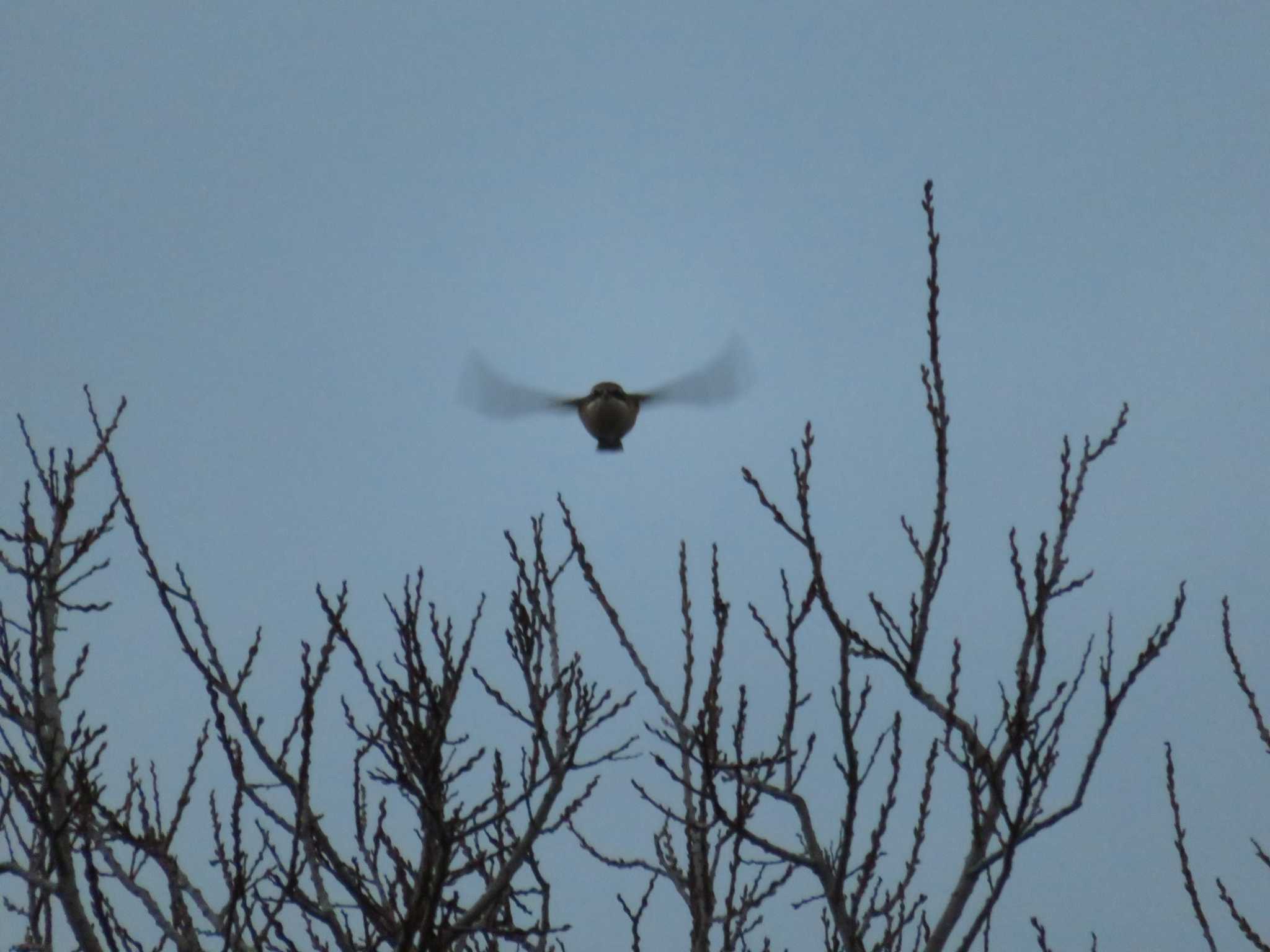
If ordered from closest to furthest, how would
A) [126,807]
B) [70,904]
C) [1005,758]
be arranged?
[1005,758], [70,904], [126,807]

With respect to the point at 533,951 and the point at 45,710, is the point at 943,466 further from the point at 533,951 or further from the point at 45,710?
the point at 45,710

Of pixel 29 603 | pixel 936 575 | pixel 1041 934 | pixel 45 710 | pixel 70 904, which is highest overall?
pixel 29 603

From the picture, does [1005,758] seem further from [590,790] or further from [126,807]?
[126,807]

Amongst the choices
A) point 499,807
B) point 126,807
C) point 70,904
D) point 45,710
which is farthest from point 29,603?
point 499,807

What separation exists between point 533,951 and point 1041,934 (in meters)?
2.00

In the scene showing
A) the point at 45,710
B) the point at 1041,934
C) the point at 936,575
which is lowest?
the point at 1041,934

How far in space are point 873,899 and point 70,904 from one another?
2.99 m

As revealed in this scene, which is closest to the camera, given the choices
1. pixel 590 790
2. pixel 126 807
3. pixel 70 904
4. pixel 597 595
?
pixel 597 595

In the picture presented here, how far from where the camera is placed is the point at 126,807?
536cm

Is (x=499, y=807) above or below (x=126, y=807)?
below

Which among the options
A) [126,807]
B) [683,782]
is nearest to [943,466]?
[683,782]

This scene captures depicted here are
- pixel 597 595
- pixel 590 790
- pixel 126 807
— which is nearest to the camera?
pixel 597 595

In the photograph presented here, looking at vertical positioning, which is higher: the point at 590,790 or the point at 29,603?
the point at 29,603

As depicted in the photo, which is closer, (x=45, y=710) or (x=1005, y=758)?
(x=1005, y=758)
